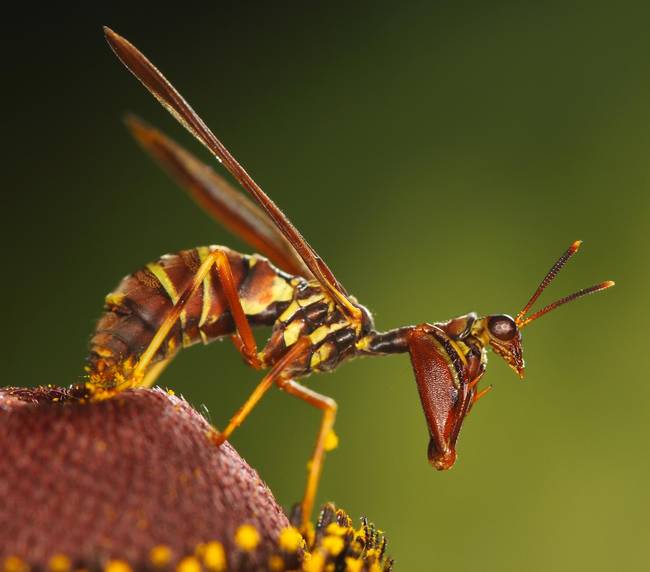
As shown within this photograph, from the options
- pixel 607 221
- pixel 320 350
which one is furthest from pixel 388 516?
pixel 320 350

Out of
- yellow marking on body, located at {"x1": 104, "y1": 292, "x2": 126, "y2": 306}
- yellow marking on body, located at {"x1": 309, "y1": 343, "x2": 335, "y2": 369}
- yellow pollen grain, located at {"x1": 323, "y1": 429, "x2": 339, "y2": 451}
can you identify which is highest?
yellow marking on body, located at {"x1": 309, "y1": 343, "x2": 335, "y2": 369}

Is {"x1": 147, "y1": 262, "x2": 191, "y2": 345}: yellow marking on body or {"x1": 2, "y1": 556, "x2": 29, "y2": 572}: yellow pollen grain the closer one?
{"x1": 2, "y1": 556, "x2": 29, "y2": 572}: yellow pollen grain

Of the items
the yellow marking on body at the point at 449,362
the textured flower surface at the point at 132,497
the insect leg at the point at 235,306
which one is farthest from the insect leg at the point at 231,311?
the yellow marking on body at the point at 449,362

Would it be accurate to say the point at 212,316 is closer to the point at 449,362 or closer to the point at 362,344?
the point at 362,344

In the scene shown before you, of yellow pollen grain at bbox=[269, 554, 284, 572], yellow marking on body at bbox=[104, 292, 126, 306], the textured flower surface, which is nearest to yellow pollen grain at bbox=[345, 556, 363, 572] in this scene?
the textured flower surface

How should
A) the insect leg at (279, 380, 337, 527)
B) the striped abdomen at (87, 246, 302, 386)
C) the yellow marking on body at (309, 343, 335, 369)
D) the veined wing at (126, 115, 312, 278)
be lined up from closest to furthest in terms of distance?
the veined wing at (126, 115, 312, 278) < the insect leg at (279, 380, 337, 527) < the striped abdomen at (87, 246, 302, 386) < the yellow marking on body at (309, 343, 335, 369)

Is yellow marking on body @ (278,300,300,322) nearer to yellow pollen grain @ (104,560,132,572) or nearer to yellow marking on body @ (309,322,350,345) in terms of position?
yellow marking on body @ (309,322,350,345)
